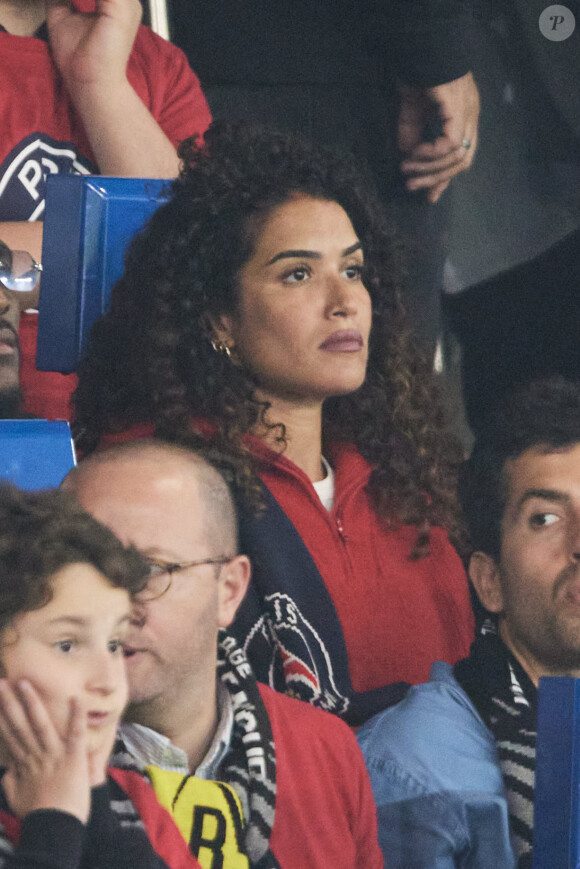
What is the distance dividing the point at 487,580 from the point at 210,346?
33 centimetres

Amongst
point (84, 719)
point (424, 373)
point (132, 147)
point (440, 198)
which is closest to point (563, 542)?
point (424, 373)

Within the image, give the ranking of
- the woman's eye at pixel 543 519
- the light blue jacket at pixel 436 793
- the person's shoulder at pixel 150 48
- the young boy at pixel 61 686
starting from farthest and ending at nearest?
the person's shoulder at pixel 150 48 < the woman's eye at pixel 543 519 < the light blue jacket at pixel 436 793 < the young boy at pixel 61 686

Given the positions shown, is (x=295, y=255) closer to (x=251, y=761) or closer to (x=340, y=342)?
(x=340, y=342)

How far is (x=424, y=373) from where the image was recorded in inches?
48.9

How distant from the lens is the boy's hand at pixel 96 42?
1.26 metres

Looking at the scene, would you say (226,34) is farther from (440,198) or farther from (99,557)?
(99,557)

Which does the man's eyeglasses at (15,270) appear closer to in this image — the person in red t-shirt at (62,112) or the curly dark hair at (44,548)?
the person in red t-shirt at (62,112)

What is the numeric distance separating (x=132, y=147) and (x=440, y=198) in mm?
758

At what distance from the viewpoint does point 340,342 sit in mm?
1025

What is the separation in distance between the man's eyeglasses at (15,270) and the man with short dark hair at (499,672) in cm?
42

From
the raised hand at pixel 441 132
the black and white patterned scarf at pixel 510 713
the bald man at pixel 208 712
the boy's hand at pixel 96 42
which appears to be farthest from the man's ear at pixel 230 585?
the raised hand at pixel 441 132

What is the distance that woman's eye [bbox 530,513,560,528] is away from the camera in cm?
92

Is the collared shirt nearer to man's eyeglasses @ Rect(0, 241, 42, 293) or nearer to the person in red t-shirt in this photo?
man's eyeglasses @ Rect(0, 241, 42, 293)

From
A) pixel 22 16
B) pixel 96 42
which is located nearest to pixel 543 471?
pixel 96 42
